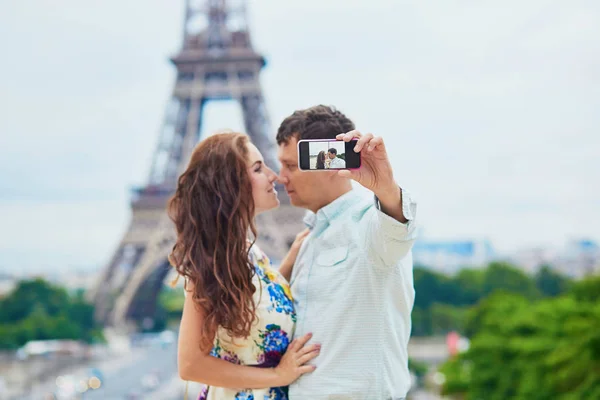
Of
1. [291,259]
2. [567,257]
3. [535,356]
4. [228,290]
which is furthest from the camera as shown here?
[567,257]

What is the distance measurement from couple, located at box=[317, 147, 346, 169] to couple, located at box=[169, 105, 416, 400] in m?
0.13

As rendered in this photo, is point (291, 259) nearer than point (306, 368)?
No

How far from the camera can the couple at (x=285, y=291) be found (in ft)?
4.36

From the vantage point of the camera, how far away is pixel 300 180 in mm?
1450

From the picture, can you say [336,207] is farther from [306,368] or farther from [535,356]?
[535,356]

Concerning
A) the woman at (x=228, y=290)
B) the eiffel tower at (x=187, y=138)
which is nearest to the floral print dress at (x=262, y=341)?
the woman at (x=228, y=290)

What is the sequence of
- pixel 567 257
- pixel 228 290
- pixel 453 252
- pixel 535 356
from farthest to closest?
pixel 453 252 → pixel 567 257 → pixel 535 356 → pixel 228 290

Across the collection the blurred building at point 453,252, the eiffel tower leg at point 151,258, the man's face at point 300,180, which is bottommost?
the blurred building at point 453,252

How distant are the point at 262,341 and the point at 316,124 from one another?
41 cm

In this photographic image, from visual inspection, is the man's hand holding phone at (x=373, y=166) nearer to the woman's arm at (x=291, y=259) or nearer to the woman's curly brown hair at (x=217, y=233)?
the woman's curly brown hair at (x=217, y=233)

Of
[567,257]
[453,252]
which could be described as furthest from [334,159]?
[453,252]

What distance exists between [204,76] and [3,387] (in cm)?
520

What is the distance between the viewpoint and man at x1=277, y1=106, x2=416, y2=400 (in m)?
1.32

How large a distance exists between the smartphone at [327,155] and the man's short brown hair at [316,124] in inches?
4.6
